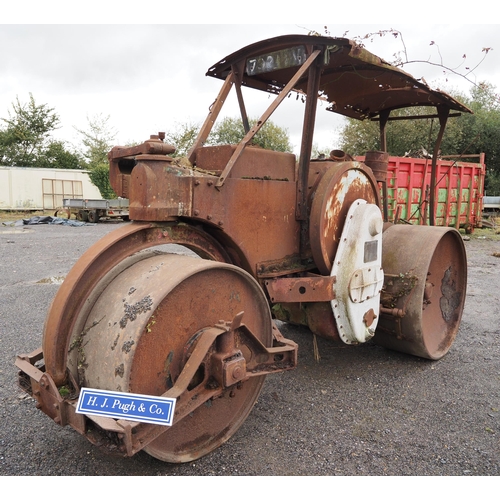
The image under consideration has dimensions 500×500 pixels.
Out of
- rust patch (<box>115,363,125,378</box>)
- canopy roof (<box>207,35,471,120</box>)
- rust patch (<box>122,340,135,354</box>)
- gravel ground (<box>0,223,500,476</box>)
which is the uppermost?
canopy roof (<box>207,35,471,120</box>)

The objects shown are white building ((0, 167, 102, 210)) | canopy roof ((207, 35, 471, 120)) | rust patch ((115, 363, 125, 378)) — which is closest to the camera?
rust patch ((115, 363, 125, 378))

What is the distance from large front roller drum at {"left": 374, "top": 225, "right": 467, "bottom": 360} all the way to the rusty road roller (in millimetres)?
13

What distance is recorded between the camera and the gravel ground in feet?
7.70

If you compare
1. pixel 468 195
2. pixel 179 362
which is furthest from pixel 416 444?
pixel 468 195

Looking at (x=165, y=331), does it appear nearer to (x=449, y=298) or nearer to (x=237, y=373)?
(x=237, y=373)

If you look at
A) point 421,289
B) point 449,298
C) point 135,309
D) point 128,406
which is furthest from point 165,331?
point 449,298

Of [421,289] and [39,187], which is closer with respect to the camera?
[421,289]

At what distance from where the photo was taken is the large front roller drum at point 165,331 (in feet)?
6.44

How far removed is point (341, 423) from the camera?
9.21ft

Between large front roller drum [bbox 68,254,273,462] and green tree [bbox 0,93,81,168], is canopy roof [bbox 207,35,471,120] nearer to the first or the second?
large front roller drum [bbox 68,254,273,462]

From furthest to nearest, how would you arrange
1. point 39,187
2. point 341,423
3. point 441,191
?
1. point 39,187
2. point 441,191
3. point 341,423

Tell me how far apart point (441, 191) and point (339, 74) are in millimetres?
9095

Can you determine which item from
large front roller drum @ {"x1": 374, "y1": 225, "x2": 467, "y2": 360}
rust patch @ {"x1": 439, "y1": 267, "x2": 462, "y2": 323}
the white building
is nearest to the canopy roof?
large front roller drum @ {"x1": 374, "y1": 225, "x2": 467, "y2": 360}

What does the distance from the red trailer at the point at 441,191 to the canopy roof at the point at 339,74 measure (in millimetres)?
5107
